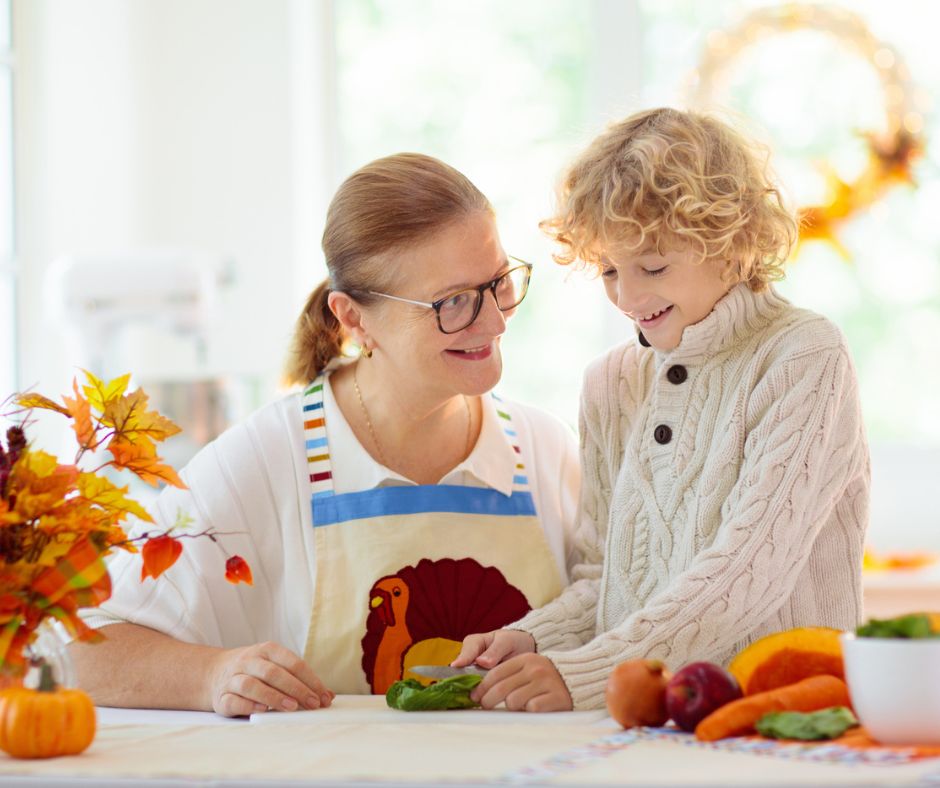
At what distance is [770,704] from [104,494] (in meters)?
0.64

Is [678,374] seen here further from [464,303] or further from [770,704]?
[770,704]

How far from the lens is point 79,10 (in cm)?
343

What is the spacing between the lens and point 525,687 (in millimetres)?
1337

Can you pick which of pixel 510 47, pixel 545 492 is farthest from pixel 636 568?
pixel 510 47

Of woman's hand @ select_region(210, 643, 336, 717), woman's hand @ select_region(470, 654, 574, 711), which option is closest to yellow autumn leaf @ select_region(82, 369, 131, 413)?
woman's hand @ select_region(210, 643, 336, 717)

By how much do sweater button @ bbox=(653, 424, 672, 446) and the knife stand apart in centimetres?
35

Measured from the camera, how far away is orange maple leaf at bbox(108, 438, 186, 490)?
1229 millimetres

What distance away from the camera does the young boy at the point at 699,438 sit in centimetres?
135

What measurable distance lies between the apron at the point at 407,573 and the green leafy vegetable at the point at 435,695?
10.1 inches

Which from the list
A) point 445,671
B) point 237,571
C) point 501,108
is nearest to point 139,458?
point 237,571

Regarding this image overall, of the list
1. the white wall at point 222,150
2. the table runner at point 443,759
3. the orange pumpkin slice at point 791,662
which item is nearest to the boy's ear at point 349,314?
the table runner at point 443,759

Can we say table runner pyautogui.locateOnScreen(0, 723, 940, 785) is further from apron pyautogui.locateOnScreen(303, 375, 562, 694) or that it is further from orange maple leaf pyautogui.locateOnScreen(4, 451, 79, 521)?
apron pyautogui.locateOnScreen(303, 375, 562, 694)

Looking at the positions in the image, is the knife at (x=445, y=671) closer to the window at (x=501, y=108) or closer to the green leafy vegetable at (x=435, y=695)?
the green leafy vegetable at (x=435, y=695)

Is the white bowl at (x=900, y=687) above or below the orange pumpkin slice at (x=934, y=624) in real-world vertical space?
below
